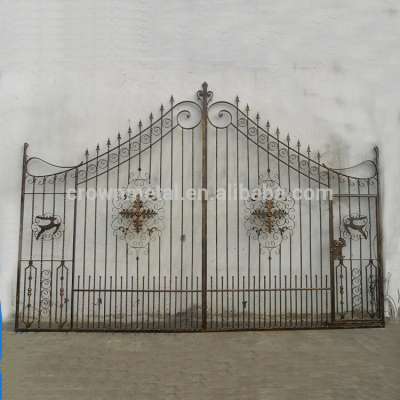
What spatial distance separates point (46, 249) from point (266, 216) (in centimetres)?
271

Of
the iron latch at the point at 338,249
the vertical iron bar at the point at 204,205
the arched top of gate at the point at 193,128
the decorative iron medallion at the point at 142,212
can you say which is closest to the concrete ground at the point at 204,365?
the vertical iron bar at the point at 204,205

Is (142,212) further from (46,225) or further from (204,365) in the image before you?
(204,365)

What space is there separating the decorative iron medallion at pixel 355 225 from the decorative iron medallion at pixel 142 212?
2.29m

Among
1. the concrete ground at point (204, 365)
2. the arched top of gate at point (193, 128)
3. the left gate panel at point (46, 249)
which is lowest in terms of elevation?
the concrete ground at point (204, 365)

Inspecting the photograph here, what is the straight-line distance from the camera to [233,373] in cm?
289

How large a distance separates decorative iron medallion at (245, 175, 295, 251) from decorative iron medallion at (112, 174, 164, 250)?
3.67 feet

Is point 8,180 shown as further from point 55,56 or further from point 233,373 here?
point 233,373

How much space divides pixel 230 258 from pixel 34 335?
237 centimetres

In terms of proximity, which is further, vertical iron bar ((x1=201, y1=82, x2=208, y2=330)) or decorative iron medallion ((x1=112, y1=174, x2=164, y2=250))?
decorative iron medallion ((x1=112, y1=174, x2=164, y2=250))

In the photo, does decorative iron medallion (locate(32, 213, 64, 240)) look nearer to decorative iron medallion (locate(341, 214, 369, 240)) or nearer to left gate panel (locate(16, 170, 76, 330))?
left gate panel (locate(16, 170, 76, 330))

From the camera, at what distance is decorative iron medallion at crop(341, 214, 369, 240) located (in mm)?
4410

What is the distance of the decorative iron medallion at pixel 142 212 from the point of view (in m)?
4.28

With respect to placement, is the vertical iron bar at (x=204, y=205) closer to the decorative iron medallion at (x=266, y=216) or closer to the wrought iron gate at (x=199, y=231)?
the wrought iron gate at (x=199, y=231)

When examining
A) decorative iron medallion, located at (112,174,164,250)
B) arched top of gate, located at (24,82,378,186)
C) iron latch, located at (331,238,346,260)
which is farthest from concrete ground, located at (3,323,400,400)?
arched top of gate, located at (24,82,378,186)
